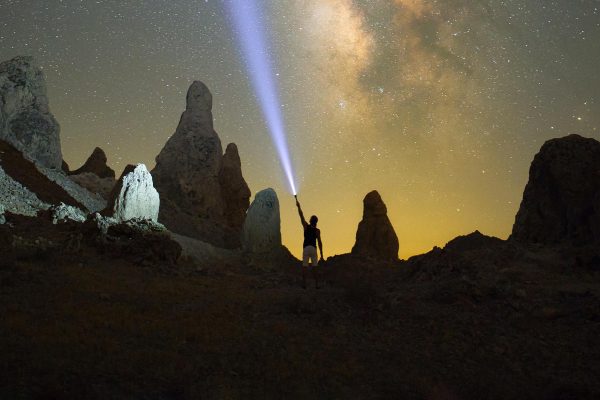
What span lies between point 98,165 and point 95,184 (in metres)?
16.8

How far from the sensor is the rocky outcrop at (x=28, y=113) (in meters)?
37.0

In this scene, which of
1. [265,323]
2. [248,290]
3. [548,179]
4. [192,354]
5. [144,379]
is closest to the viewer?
[144,379]

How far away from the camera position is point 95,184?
4362 cm

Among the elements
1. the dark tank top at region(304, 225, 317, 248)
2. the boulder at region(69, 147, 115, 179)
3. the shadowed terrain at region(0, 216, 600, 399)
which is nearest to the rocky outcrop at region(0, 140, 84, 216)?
the shadowed terrain at region(0, 216, 600, 399)

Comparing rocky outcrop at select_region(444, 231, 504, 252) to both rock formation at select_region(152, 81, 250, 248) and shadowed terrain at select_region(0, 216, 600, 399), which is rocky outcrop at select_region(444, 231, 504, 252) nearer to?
shadowed terrain at select_region(0, 216, 600, 399)

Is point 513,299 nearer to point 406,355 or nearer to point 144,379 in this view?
point 406,355

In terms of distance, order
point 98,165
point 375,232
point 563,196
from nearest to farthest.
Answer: point 563,196
point 375,232
point 98,165

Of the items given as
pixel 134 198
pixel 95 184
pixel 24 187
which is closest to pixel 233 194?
pixel 95 184

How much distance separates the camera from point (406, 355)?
363 inches

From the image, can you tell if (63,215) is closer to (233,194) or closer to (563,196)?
(563,196)

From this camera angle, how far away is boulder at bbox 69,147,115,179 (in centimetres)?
5794

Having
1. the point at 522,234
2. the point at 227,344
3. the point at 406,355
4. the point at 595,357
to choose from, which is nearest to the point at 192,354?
the point at 227,344

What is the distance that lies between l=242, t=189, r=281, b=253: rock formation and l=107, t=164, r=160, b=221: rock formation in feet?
18.7

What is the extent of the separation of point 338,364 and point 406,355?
1.74m
